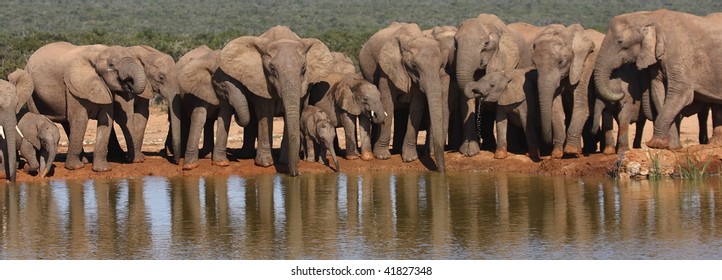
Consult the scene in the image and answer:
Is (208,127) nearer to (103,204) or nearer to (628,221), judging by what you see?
(103,204)

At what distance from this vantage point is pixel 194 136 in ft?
68.8

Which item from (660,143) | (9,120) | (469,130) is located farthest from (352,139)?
(9,120)

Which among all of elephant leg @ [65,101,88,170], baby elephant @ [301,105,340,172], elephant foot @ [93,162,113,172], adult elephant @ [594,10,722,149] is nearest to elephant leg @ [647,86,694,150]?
adult elephant @ [594,10,722,149]

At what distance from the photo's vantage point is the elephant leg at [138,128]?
2158cm

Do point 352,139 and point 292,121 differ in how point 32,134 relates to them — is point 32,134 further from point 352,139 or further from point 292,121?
point 352,139

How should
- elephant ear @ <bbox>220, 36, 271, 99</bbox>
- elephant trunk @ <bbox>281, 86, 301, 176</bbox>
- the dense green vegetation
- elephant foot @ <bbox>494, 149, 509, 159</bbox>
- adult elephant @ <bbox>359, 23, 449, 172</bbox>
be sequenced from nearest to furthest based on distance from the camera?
elephant trunk @ <bbox>281, 86, 301, 176</bbox>
adult elephant @ <bbox>359, 23, 449, 172</bbox>
elephant ear @ <bbox>220, 36, 271, 99</bbox>
elephant foot @ <bbox>494, 149, 509, 159</bbox>
the dense green vegetation

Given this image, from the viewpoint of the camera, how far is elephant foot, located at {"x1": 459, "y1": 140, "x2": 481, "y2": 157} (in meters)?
21.2

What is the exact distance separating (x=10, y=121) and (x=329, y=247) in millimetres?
6522

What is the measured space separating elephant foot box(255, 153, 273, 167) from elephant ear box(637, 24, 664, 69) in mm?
5141

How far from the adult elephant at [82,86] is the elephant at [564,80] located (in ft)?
17.7

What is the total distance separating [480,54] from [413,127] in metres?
1.41

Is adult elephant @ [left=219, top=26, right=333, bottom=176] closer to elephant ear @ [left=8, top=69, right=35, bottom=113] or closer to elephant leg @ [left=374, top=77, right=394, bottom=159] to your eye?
elephant leg @ [left=374, top=77, right=394, bottom=159]

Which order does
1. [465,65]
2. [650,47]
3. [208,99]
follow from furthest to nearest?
[208,99], [465,65], [650,47]

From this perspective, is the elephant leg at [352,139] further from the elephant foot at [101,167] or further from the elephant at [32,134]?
the elephant at [32,134]
